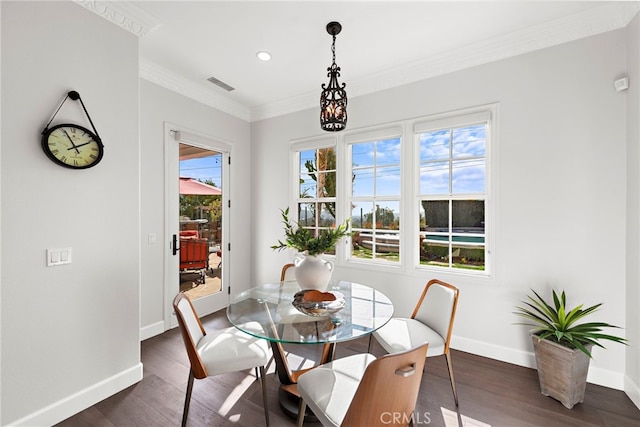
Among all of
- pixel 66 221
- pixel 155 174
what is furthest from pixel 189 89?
pixel 66 221

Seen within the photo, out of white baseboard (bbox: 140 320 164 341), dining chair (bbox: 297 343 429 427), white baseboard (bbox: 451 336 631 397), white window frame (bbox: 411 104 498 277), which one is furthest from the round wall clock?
white baseboard (bbox: 451 336 631 397)

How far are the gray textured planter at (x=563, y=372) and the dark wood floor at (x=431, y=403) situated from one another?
0.24ft

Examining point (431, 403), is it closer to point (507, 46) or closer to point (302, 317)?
point (302, 317)

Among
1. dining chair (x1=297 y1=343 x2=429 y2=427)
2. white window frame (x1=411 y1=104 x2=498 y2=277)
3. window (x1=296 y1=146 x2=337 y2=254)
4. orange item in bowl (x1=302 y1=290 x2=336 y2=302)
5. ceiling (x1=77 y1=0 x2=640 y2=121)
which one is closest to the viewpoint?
dining chair (x1=297 y1=343 x2=429 y2=427)

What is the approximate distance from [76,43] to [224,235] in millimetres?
2516

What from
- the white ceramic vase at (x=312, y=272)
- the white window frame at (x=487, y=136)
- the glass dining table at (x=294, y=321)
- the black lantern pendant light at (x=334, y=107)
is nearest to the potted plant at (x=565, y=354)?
the white window frame at (x=487, y=136)

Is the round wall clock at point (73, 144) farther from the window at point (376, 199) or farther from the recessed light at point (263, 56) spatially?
the window at point (376, 199)

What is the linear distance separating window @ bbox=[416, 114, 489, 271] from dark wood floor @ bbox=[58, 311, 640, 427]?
1.02 meters

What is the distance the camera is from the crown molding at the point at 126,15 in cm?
203

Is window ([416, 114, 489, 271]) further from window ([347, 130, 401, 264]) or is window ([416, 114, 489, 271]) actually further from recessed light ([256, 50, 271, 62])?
recessed light ([256, 50, 271, 62])

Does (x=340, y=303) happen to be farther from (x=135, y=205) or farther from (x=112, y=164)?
(x=112, y=164)

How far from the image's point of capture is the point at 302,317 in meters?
1.80

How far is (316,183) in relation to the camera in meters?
3.86

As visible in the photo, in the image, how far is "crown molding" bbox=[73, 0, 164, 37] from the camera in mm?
2035
